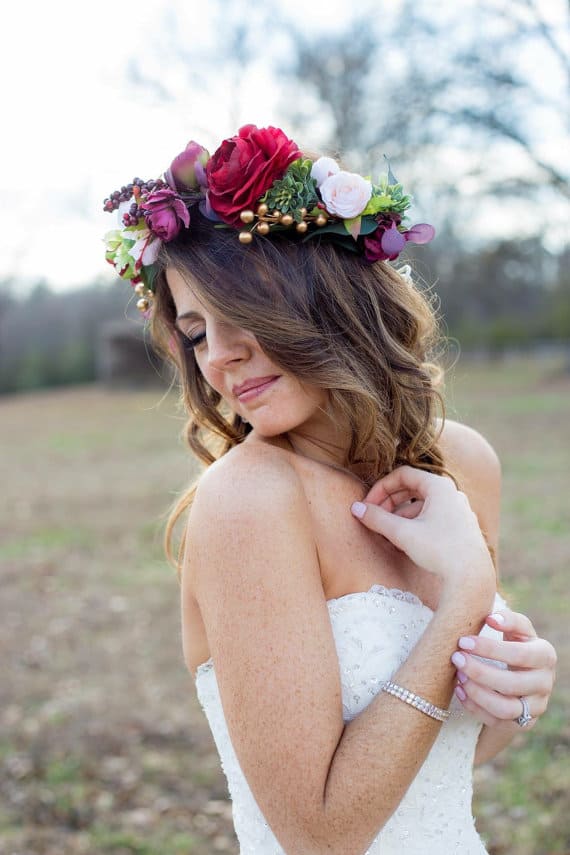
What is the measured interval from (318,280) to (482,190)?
67.2ft

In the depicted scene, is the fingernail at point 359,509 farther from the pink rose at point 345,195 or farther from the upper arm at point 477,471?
the pink rose at point 345,195

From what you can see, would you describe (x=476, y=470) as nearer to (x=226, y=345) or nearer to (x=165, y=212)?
(x=226, y=345)

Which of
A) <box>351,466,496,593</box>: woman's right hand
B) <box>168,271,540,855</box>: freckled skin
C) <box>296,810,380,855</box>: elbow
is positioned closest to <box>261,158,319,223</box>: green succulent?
<box>168,271,540,855</box>: freckled skin

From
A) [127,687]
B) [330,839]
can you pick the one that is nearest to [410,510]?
[330,839]

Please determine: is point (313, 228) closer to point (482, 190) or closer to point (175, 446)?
point (175, 446)

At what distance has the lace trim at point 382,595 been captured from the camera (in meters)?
1.76

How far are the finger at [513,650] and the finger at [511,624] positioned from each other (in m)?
0.02

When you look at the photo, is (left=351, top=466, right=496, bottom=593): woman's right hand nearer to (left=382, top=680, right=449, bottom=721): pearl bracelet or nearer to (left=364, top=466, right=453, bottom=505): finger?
(left=364, top=466, right=453, bottom=505): finger

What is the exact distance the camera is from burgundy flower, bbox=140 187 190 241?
1.81 metres

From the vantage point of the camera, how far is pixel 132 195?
199 centimetres

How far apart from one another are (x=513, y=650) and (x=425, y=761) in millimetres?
395

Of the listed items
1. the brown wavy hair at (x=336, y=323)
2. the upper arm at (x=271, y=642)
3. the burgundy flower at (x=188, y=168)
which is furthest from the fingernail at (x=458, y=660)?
the burgundy flower at (x=188, y=168)

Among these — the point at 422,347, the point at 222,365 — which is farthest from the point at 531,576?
the point at 222,365

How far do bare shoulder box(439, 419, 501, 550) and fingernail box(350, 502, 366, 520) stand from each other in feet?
1.57
